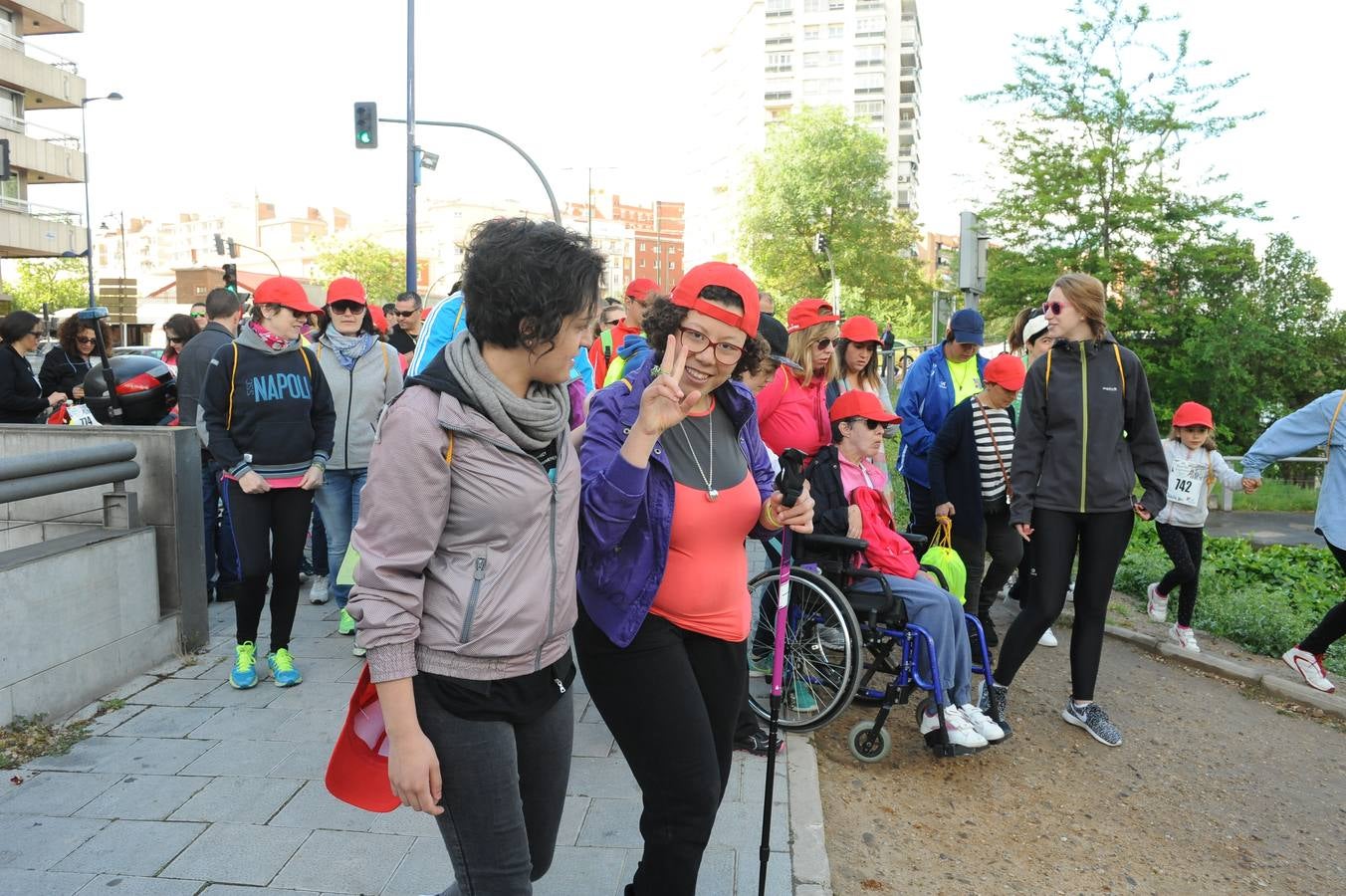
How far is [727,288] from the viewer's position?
2666 mm

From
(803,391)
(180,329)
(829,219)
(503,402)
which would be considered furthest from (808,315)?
(829,219)

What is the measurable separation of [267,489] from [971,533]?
3.94 meters

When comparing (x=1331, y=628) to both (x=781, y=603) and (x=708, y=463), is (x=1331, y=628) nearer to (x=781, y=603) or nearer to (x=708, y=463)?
(x=781, y=603)

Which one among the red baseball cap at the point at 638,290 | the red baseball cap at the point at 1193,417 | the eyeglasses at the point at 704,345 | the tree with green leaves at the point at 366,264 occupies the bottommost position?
the red baseball cap at the point at 1193,417

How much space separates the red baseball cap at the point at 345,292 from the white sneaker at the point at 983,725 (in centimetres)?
407

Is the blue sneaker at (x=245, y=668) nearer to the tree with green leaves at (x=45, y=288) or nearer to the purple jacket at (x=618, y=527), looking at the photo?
the purple jacket at (x=618, y=527)

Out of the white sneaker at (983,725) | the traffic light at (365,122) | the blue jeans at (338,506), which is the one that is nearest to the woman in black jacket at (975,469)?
the white sneaker at (983,725)

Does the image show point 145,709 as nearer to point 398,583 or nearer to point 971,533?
point 398,583

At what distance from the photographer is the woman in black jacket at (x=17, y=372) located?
7367 millimetres

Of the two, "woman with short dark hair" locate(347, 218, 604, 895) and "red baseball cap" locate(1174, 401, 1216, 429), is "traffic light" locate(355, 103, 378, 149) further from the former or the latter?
"woman with short dark hair" locate(347, 218, 604, 895)

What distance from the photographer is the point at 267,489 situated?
4.97 m

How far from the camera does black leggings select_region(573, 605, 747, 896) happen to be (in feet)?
8.39

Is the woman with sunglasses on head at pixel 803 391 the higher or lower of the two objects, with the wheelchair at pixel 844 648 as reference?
higher

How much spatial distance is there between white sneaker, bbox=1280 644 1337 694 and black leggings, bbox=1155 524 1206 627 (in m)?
0.81
